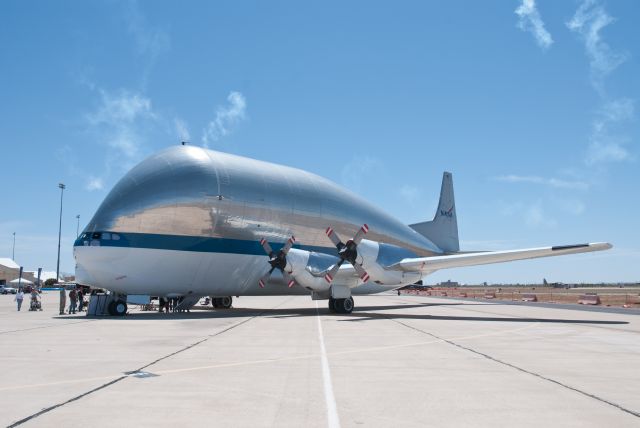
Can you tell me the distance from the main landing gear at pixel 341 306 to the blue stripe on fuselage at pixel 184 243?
5.91 meters

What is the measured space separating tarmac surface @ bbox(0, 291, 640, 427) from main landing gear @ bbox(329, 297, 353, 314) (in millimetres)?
12235

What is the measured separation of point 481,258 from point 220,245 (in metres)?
14.1

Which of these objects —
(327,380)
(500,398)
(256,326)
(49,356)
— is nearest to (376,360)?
(327,380)

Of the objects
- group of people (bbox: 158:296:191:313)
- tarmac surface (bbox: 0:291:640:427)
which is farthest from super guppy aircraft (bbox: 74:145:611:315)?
tarmac surface (bbox: 0:291:640:427)

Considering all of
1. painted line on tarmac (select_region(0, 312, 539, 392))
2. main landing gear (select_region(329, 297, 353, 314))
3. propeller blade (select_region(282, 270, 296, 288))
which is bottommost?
painted line on tarmac (select_region(0, 312, 539, 392))

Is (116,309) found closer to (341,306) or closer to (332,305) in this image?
(332,305)

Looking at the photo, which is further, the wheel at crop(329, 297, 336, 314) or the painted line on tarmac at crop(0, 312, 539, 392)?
the wheel at crop(329, 297, 336, 314)

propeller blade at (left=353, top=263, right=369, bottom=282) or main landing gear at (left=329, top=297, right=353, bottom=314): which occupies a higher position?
propeller blade at (left=353, top=263, right=369, bottom=282)

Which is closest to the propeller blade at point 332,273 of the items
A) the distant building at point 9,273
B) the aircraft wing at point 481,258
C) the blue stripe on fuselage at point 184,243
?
the aircraft wing at point 481,258

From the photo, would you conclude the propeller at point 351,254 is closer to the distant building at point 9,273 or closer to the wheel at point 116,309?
the wheel at point 116,309

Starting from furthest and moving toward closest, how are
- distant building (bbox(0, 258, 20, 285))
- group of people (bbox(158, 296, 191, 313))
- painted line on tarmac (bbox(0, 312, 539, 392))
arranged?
distant building (bbox(0, 258, 20, 285))
group of people (bbox(158, 296, 191, 313))
painted line on tarmac (bbox(0, 312, 539, 392))

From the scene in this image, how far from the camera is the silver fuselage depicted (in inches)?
1074

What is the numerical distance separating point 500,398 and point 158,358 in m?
7.03

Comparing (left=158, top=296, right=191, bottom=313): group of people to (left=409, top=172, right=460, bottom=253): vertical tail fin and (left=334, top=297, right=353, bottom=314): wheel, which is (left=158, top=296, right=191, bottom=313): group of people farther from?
(left=409, top=172, right=460, bottom=253): vertical tail fin
